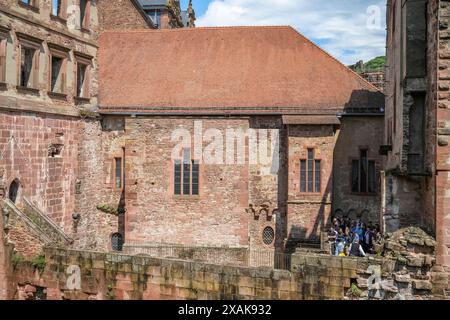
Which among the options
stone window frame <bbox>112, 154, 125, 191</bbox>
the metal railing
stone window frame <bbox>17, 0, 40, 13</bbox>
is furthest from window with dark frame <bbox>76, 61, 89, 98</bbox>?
the metal railing

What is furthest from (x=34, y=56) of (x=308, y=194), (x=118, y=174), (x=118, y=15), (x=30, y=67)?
(x=308, y=194)

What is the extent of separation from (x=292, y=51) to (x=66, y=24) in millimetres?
10046

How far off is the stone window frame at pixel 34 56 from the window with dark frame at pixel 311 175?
10.8m

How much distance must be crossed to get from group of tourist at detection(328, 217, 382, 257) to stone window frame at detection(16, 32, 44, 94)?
39.6ft

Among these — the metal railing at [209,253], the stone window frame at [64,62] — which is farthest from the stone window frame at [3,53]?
the metal railing at [209,253]

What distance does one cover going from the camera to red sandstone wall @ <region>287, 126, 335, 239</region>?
2136cm

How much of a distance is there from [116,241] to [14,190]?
6614 mm

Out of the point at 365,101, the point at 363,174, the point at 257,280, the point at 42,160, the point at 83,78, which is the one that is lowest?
the point at 257,280

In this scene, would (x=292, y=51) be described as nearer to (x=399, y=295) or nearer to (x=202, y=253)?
(x=202, y=253)

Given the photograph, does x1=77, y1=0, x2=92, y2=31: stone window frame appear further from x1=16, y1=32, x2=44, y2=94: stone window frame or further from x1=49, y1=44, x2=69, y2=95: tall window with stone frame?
x1=16, y1=32, x2=44, y2=94: stone window frame

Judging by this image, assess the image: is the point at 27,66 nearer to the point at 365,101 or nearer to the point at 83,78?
the point at 83,78

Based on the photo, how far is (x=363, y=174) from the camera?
2227 centimetres

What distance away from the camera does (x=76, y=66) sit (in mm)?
22234
